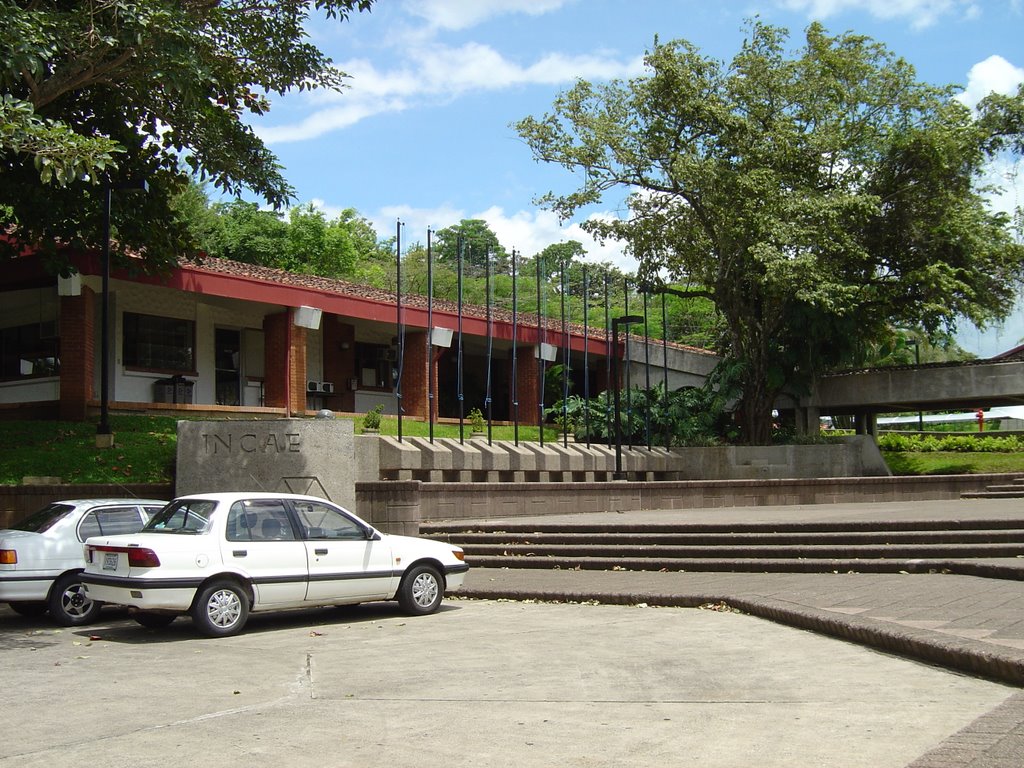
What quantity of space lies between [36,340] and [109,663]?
1902 cm

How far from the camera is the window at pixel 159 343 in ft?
82.5

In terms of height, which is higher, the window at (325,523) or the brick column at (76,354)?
the brick column at (76,354)

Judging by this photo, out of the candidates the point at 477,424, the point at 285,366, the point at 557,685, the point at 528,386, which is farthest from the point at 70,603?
the point at 528,386

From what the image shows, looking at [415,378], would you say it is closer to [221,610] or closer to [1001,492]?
[1001,492]

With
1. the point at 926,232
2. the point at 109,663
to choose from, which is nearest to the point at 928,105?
the point at 926,232

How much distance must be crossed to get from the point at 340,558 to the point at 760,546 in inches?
262

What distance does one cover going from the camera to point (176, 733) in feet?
19.6

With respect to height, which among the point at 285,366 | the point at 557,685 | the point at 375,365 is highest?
the point at 375,365

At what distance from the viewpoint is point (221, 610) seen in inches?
383

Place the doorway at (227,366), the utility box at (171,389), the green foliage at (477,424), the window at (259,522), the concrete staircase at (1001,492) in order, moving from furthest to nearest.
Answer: the green foliage at (477,424)
the doorway at (227,366)
the utility box at (171,389)
the concrete staircase at (1001,492)
the window at (259,522)

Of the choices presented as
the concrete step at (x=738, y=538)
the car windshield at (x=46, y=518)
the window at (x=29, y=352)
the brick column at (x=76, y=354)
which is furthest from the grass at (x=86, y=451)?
the car windshield at (x=46, y=518)

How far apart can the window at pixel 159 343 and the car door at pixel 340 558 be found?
16.2 m

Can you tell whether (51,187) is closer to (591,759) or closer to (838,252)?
(591,759)

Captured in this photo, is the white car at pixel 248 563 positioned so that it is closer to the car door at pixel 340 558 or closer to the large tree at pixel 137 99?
the car door at pixel 340 558
